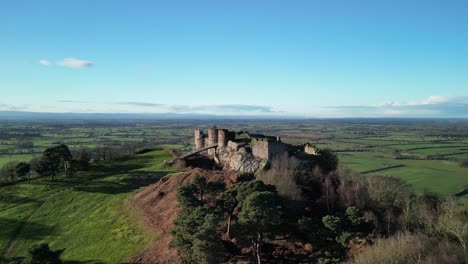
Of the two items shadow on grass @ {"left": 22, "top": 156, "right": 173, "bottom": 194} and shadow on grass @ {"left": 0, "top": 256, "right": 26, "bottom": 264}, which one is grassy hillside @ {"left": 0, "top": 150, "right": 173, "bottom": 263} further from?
shadow on grass @ {"left": 0, "top": 256, "right": 26, "bottom": 264}

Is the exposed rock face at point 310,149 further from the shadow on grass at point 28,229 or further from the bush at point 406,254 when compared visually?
the shadow on grass at point 28,229

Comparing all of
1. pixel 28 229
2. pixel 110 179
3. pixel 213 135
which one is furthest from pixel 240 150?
pixel 28 229

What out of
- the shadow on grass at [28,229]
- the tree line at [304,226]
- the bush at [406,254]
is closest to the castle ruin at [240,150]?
the tree line at [304,226]

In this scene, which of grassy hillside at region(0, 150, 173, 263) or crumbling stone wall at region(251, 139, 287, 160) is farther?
crumbling stone wall at region(251, 139, 287, 160)

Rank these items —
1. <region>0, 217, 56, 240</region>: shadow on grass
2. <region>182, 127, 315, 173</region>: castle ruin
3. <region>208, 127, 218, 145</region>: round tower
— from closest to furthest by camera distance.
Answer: <region>0, 217, 56, 240</region>: shadow on grass < <region>182, 127, 315, 173</region>: castle ruin < <region>208, 127, 218, 145</region>: round tower

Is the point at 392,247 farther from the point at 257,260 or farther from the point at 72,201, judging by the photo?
the point at 72,201

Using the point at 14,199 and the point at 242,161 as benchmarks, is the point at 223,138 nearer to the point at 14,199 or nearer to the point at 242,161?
the point at 242,161

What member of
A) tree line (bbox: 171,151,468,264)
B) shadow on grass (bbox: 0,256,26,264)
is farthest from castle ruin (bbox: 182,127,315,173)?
shadow on grass (bbox: 0,256,26,264)
